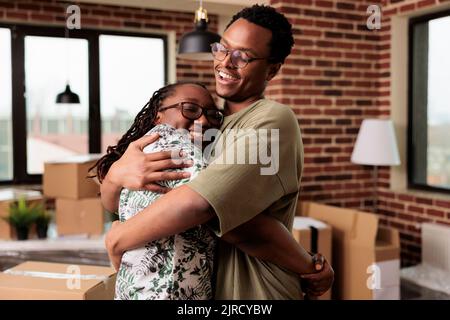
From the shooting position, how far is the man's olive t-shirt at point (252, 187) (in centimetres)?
91

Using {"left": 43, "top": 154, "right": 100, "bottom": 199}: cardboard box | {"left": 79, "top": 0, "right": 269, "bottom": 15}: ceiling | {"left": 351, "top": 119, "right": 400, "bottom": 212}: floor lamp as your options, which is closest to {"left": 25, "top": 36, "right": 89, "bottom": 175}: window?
{"left": 79, "top": 0, "right": 269, "bottom": 15}: ceiling

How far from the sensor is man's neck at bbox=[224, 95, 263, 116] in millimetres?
1129

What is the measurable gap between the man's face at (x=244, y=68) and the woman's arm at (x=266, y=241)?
0.29 m

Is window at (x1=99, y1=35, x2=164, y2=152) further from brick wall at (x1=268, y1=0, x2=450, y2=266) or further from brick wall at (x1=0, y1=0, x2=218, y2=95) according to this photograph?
brick wall at (x1=268, y1=0, x2=450, y2=266)

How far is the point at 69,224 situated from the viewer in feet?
11.7

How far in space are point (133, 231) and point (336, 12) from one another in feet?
9.76

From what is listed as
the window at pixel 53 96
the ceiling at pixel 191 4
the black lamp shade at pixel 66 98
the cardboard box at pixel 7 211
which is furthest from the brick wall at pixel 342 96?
the window at pixel 53 96

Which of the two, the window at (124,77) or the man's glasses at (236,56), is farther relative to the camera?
the window at (124,77)

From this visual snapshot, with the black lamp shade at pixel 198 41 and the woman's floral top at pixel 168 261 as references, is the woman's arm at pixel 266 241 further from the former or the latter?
the black lamp shade at pixel 198 41

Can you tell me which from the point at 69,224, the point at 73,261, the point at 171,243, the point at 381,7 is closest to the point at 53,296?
the point at 171,243

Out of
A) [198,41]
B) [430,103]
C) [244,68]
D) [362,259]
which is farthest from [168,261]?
[430,103]

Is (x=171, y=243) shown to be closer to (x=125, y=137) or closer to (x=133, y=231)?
(x=133, y=231)

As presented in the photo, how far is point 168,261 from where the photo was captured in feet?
3.20
